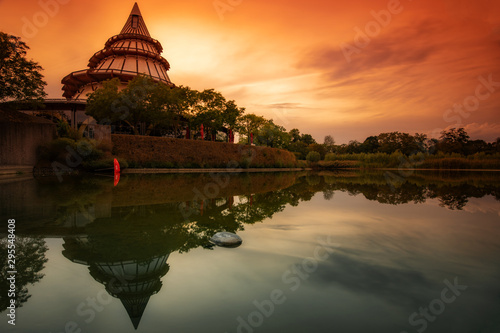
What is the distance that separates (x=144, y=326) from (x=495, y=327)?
3.38 m

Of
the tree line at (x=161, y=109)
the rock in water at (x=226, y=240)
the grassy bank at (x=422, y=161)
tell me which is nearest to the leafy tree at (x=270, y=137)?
the tree line at (x=161, y=109)

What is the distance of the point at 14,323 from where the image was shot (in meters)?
2.56

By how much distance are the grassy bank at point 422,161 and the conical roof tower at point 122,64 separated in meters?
37.1

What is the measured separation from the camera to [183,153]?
97.9 feet

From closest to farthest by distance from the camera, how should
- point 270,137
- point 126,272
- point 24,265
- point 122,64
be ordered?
point 126,272, point 24,265, point 122,64, point 270,137

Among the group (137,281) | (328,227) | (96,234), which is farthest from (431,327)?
(96,234)

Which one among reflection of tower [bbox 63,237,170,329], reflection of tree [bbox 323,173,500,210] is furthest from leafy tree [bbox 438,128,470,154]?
reflection of tower [bbox 63,237,170,329]

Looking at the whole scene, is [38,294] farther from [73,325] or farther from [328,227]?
[328,227]

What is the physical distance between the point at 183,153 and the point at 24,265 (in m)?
26.5

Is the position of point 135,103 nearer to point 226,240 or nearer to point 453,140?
point 226,240

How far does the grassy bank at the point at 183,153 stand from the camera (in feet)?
84.8

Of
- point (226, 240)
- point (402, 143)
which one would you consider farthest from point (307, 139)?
point (226, 240)

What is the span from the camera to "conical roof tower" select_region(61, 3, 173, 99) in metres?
40.6

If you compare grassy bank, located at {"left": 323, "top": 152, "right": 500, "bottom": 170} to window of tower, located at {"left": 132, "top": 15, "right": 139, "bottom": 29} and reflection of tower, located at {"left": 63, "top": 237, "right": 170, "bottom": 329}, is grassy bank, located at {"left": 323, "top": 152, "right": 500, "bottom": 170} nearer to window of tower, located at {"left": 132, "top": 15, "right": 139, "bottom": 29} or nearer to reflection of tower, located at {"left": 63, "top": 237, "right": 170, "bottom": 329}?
window of tower, located at {"left": 132, "top": 15, "right": 139, "bottom": 29}
